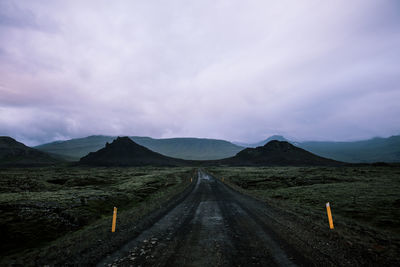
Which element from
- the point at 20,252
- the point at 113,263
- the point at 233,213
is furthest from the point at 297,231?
the point at 20,252

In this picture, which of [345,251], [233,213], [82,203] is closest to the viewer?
[345,251]

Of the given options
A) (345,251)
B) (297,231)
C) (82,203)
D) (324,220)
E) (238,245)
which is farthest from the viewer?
(82,203)

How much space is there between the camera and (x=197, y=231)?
430 inches

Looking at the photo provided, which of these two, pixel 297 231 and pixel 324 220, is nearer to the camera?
pixel 297 231

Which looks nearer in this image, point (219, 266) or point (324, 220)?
point (219, 266)

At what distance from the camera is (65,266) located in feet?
23.6

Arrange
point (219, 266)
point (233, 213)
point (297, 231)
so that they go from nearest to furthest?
point (219, 266) → point (297, 231) → point (233, 213)

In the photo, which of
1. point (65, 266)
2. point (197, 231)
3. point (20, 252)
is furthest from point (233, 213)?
point (20, 252)

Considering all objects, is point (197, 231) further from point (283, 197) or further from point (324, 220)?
point (283, 197)

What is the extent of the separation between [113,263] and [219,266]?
13.3 ft

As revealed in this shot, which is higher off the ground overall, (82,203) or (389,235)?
(82,203)

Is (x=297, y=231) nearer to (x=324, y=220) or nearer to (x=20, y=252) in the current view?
(x=324, y=220)

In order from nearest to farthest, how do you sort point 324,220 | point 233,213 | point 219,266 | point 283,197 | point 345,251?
point 219,266, point 345,251, point 324,220, point 233,213, point 283,197

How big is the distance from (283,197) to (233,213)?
1402 centimetres
